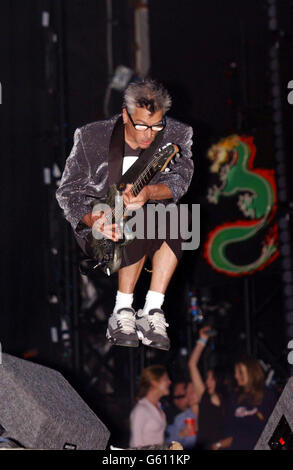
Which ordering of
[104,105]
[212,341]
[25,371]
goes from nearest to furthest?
[25,371], [104,105], [212,341]

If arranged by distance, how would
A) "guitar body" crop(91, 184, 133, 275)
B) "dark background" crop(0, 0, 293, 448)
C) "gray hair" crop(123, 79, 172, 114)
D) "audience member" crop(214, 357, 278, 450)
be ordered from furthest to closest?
"audience member" crop(214, 357, 278, 450) < "dark background" crop(0, 0, 293, 448) < "guitar body" crop(91, 184, 133, 275) < "gray hair" crop(123, 79, 172, 114)

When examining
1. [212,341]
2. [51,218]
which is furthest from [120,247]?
[212,341]

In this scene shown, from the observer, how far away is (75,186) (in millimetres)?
3273

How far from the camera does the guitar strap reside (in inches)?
125

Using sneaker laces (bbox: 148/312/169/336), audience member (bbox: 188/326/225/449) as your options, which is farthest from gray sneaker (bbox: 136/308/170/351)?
audience member (bbox: 188/326/225/449)

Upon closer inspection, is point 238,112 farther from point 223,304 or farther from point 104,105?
point 223,304

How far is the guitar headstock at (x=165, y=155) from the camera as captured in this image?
3.11 meters

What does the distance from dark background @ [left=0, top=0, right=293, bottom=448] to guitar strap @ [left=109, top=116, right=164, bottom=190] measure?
66cm

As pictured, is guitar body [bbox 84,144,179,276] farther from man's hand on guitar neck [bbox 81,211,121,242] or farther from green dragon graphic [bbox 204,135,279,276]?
green dragon graphic [bbox 204,135,279,276]

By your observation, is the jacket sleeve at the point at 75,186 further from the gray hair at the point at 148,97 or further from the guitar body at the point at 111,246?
the gray hair at the point at 148,97

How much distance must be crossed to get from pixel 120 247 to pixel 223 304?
320cm

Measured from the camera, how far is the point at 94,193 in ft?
10.7

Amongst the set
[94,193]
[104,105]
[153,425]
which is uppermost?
[104,105]

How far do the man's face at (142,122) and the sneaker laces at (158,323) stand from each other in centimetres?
90
